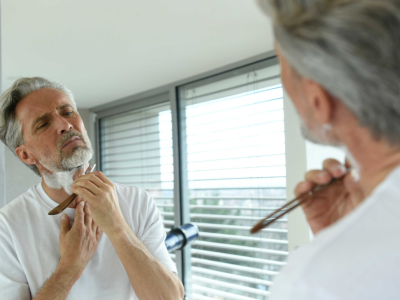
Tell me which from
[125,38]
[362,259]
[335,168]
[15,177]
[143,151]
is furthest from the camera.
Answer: [143,151]

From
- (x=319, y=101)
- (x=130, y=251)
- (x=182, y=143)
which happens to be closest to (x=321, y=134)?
(x=319, y=101)

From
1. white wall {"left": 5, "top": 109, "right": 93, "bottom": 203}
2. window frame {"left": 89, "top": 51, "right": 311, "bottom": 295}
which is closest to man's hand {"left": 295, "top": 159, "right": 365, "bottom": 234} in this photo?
window frame {"left": 89, "top": 51, "right": 311, "bottom": 295}

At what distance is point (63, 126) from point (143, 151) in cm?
233

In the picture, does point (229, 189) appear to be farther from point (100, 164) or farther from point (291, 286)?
point (291, 286)

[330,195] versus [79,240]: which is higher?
[330,195]

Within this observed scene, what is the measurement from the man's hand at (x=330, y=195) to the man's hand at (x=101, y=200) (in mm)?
667

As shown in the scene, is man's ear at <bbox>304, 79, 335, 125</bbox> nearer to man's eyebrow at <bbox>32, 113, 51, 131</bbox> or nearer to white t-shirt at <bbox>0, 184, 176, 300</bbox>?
white t-shirt at <bbox>0, 184, 176, 300</bbox>

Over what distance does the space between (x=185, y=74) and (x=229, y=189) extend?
943mm

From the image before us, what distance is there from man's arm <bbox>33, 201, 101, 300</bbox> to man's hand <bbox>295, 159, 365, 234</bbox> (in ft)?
2.51

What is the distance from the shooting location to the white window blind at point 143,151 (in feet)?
11.1

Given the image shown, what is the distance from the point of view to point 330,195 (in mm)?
668

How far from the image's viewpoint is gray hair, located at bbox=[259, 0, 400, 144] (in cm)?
43

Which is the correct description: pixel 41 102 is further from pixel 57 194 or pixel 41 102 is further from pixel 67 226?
pixel 67 226

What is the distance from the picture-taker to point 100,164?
409 cm
